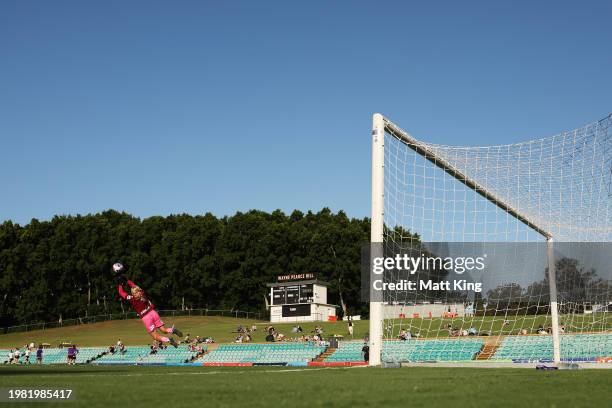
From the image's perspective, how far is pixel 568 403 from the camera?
367 inches

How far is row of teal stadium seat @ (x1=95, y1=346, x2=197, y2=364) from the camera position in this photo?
49.3 m

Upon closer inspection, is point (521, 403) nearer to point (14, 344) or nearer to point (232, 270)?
point (14, 344)

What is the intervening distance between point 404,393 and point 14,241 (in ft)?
282

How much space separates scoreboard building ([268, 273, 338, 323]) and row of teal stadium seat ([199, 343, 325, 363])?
52.1 feet

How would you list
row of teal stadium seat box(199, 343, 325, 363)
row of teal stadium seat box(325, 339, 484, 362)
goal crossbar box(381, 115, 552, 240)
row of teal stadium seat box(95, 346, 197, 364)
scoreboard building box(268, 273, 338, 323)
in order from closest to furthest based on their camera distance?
1. goal crossbar box(381, 115, 552, 240)
2. row of teal stadium seat box(325, 339, 484, 362)
3. row of teal stadium seat box(199, 343, 325, 363)
4. row of teal stadium seat box(95, 346, 197, 364)
5. scoreboard building box(268, 273, 338, 323)

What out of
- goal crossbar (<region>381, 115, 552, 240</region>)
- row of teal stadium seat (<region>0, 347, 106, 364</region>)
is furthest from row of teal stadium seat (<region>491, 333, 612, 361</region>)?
row of teal stadium seat (<region>0, 347, 106, 364</region>)

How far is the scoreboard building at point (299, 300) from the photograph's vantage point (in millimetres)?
68625

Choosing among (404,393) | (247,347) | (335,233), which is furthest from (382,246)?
(335,233)

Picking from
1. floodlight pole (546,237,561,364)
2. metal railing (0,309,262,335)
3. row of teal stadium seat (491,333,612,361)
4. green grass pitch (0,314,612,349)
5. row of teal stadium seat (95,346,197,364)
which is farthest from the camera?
metal railing (0,309,262,335)

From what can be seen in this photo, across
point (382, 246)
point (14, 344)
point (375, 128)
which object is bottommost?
point (14, 344)

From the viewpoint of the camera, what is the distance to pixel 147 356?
2036 inches

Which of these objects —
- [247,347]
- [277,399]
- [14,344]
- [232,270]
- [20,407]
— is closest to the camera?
[20,407]

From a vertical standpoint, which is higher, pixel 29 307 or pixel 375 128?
pixel 375 128

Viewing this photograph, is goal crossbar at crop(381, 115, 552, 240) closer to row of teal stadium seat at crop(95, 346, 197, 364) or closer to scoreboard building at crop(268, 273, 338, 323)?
row of teal stadium seat at crop(95, 346, 197, 364)
